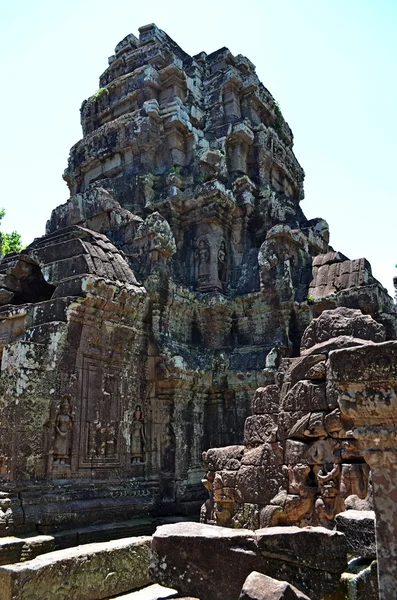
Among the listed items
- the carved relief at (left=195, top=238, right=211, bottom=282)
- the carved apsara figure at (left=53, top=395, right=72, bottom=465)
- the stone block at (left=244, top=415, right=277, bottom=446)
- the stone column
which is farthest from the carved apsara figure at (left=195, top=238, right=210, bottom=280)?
the stone column

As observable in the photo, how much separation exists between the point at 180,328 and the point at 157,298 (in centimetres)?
137

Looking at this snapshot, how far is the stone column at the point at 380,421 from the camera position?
8.48 feet

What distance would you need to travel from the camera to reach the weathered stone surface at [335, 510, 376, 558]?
3.39 meters

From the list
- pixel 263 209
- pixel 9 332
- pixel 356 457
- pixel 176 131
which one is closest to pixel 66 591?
pixel 356 457

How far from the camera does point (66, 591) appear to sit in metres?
5.17

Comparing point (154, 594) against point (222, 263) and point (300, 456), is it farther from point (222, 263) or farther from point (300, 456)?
point (222, 263)

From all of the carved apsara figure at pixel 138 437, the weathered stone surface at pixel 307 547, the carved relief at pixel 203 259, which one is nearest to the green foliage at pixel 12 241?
the carved relief at pixel 203 259

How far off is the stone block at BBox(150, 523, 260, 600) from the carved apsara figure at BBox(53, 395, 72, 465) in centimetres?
399

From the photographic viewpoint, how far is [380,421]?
2.67 meters

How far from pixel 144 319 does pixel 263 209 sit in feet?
18.9

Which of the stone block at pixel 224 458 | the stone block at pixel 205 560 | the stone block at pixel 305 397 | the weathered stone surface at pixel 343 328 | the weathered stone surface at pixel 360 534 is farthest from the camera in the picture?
the stone block at pixel 224 458

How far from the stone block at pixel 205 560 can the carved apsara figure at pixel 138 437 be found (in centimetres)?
522

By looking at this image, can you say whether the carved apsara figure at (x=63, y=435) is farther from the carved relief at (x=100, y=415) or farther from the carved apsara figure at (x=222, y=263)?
the carved apsara figure at (x=222, y=263)

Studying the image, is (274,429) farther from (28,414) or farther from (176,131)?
(176,131)
